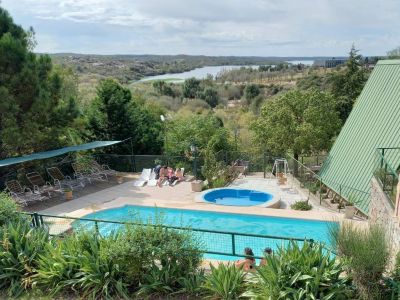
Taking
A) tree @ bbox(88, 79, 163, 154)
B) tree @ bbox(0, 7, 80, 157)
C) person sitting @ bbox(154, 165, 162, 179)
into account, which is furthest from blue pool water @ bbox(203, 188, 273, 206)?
tree @ bbox(0, 7, 80, 157)

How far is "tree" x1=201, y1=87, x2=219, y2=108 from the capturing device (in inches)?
2849

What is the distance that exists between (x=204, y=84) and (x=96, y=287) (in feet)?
256

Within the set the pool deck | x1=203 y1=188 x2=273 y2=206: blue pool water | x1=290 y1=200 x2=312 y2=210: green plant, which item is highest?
x1=290 y1=200 x2=312 y2=210: green plant

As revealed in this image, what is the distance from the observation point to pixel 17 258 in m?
6.56

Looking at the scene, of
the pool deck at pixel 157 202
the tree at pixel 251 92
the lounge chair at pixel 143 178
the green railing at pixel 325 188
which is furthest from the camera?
the tree at pixel 251 92

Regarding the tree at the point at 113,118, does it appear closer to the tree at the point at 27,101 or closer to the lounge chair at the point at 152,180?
the tree at the point at 27,101

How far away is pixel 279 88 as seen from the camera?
74.1 metres

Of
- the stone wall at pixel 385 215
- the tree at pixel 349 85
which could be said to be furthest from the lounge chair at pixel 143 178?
the tree at pixel 349 85

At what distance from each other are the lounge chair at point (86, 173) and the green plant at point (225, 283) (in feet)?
41.5

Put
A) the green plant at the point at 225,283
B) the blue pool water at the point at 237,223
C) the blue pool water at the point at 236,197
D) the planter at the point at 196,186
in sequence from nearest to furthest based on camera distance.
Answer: the green plant at the point at 225,283
the blue pool water at the point at 237,223
the blue pool water at the point at 236,197
the planter at the point at 196,186

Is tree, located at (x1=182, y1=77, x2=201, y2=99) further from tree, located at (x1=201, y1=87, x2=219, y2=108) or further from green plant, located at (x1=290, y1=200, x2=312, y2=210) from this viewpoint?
green plant, located at (x1=290, y1=200, x2=312, y2=210)

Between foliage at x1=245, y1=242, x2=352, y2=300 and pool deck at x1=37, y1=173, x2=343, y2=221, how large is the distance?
22.8 feet

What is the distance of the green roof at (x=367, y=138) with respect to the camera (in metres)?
11.9

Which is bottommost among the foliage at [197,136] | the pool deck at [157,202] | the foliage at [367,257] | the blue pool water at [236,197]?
the blue pool water at [236,197]
